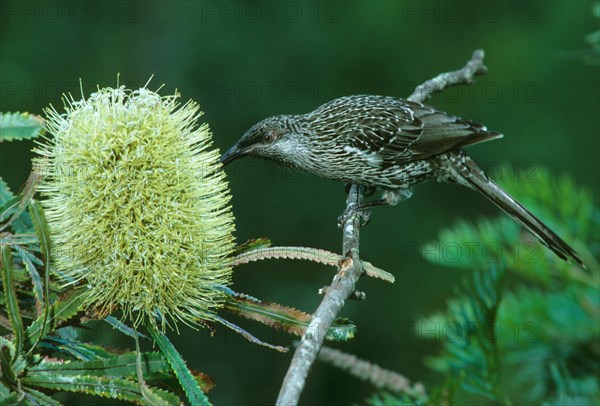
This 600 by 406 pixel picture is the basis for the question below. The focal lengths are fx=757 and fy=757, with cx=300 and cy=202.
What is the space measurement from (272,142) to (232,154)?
1.01 ft

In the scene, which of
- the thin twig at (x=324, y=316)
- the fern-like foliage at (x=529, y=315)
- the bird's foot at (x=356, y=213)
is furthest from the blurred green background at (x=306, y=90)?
the fern-like foliage at (x=529, y=315)

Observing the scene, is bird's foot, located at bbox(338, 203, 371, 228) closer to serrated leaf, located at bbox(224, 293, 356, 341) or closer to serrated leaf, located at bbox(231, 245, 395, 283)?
serrated leaf, located at bbox(231, 245, 395, 283)

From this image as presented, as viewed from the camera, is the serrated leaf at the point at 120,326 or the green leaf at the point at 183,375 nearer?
the green leaf at the point at 183,375

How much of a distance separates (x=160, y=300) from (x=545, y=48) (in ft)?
26.3

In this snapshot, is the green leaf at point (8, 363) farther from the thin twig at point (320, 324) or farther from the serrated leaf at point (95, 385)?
the thin twig at point (320, 324)

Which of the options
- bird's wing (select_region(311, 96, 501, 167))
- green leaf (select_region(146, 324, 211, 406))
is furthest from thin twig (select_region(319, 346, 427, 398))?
bird's wing (select_region(311, 96, 501, 167))

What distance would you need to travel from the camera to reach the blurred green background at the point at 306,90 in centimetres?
820

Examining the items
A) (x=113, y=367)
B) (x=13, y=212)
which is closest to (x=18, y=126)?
(x=13, y=212)

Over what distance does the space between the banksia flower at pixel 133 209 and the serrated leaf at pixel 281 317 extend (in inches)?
3.0

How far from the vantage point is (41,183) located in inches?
106

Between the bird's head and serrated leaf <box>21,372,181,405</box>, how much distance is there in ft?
7.54

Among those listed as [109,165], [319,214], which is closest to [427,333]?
[109,165]

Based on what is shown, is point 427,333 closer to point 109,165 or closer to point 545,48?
point 109,165

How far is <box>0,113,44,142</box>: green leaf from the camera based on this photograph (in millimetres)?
2533
